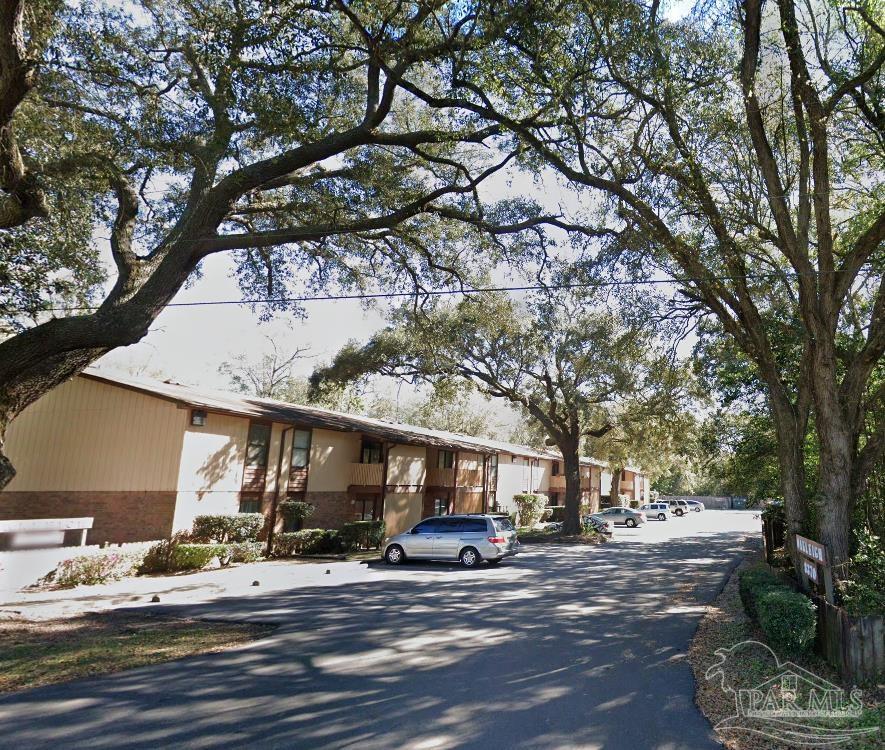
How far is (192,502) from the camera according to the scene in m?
18.5

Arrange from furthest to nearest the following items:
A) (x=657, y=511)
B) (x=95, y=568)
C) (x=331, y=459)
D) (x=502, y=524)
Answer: (x=657, y=511)
(x=331, y=459)
(x=502, y=524)
(x=95, y=568)

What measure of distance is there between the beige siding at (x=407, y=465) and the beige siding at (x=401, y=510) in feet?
2.22

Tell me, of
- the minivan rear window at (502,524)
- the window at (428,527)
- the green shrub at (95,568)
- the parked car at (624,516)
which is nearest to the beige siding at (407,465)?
the window at (428,527)

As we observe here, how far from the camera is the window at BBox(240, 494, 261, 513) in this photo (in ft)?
67.9

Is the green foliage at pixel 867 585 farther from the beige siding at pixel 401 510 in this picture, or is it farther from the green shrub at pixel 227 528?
the beige siding at pixel 401 510

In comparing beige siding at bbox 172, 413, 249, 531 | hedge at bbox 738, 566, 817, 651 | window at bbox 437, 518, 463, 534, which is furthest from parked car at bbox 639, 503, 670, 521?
hedge at bbox 738, 566, 817, 651

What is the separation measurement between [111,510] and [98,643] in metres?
10.7

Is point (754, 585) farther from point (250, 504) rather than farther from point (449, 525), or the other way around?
point (250, 504)

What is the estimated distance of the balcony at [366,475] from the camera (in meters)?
26.1

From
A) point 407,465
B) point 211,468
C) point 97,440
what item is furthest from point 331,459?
point 97,440

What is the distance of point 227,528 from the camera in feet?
61.5

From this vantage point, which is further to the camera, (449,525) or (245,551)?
(449,525)

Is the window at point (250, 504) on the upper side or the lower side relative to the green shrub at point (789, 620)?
upper

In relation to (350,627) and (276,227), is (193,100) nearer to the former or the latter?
(276,227)
